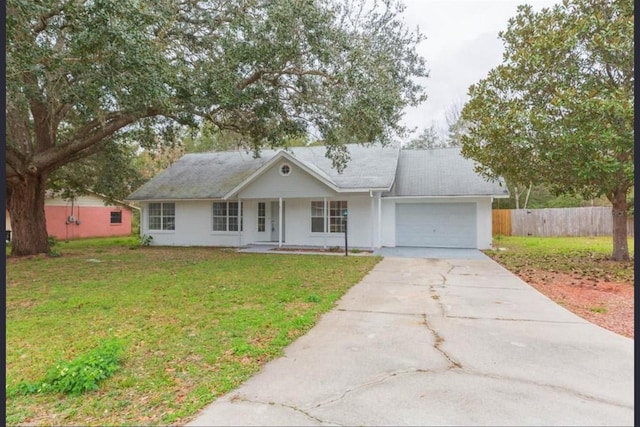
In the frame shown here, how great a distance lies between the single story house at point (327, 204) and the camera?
15.5 m

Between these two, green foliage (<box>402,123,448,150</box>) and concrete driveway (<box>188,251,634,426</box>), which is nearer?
concrete driveway (<box>188,251,634,426</box>)

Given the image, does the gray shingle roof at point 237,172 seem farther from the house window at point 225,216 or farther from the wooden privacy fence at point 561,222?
the wooden privacy fence at point 561,222

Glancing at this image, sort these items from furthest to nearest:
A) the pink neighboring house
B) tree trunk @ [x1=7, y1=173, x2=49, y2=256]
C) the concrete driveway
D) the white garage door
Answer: the pink neighboring house → the white garage door → tree trunk @ [x1=7, y1=173, x2=49, y2=256] → the concrete driveway

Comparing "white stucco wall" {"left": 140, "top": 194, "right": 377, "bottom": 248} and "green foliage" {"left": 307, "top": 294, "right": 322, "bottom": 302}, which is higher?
"white stucco wall" {"left": 140, "top": 194, "right": 377, "bottom": 248}

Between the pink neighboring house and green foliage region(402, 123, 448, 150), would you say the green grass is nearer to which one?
the pink neighboring house

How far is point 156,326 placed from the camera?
5184 millimetres

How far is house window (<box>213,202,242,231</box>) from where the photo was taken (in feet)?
57.5

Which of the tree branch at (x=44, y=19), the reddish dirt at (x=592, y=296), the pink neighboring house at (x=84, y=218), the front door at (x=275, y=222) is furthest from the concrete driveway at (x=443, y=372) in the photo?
the pink neighboring house at (x=84, y=218)

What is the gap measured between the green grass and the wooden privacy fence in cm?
1483

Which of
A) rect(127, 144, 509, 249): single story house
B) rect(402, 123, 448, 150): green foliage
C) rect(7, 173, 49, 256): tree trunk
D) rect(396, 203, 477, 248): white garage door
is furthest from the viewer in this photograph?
rect(402, 123, 448, 150): green foliage

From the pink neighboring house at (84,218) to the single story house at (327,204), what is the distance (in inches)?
267

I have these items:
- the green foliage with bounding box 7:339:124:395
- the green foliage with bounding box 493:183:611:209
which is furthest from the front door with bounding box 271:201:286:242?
the green foliage with bounding box 493:183:611:209

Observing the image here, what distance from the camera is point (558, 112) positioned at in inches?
388

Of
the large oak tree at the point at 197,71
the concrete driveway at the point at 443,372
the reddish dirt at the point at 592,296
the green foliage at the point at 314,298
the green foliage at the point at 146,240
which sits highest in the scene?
the large oak tree at the point at 197,71
